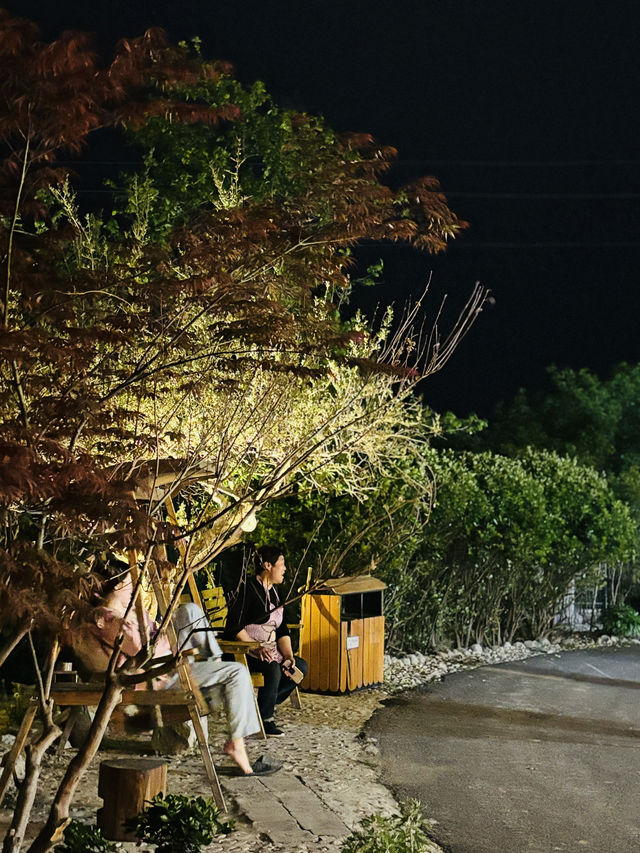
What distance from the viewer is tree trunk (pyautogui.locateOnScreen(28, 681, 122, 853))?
173 inches

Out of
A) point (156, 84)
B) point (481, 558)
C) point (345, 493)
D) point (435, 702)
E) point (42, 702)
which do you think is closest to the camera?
point (42, 702)

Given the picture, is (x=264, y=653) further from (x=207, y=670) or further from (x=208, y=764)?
(x=208, y=764)

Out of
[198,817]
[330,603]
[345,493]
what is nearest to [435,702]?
[330,603]

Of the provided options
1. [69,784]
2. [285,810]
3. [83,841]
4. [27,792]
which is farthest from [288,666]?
[69,784]

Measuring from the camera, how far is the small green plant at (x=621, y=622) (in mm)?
16078

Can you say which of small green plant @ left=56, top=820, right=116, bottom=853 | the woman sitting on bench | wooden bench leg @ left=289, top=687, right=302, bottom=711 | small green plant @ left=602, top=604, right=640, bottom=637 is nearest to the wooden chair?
small green plant @ left=56, top=820, right=116, bottom=853

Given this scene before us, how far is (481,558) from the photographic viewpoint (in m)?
13.9

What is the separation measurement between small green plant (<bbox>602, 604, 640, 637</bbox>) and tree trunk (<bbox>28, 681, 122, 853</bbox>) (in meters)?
12.8

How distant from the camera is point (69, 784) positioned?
4465 millimetres

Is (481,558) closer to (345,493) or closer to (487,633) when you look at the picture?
(487,633)

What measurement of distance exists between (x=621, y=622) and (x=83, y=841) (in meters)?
12.6

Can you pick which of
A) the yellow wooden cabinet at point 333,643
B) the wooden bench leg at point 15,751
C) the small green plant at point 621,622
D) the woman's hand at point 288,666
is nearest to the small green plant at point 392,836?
the wooden bench leg at point 15,751

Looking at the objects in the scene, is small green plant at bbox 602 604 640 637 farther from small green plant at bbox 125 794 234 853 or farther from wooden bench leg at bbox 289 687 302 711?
small green plant at bbox 125 794 234 853

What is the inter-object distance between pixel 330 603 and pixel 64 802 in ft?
19.3
